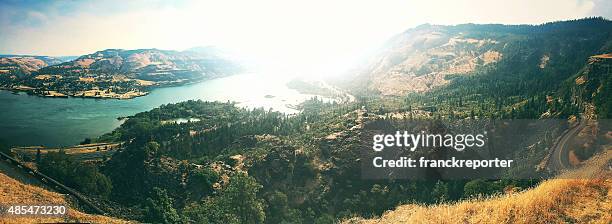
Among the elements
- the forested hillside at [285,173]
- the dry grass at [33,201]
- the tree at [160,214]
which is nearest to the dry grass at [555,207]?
the dry grass at [33,201]

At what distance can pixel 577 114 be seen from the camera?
308ft

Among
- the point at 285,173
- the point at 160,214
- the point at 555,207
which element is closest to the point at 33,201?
the point at 160,214

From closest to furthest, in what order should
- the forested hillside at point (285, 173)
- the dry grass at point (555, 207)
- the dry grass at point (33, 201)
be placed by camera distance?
1. the dry grass at point (555, 207)
2. the dry grass at point (33, 201)
3. the forested hillside at point (285, 173)

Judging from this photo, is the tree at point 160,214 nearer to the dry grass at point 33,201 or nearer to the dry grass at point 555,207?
the dry grass at point 33,201

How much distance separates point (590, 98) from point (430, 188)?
184 feet

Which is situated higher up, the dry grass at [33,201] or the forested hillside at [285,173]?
the dry grass at [33,201]

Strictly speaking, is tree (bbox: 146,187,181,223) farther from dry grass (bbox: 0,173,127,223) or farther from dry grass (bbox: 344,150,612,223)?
dry grass (bbox: 344,150,612,223)

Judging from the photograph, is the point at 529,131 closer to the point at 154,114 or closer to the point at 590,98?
the point at 590,98

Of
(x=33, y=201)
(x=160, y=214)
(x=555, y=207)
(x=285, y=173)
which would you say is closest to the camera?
(x=555, y=207)

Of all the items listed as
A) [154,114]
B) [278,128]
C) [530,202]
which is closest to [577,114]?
[278,128]

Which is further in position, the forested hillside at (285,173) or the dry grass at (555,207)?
the forested hillside at (285,173)

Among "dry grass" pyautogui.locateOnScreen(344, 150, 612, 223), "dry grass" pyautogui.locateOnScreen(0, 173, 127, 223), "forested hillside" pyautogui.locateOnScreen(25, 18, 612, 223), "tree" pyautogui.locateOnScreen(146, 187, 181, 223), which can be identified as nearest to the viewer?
"dry grass" pyautogui.locateOnScreen(344, 150, 612, 223)

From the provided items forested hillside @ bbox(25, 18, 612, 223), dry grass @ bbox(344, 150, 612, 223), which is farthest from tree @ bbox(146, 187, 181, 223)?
dry grass @ bbox(344, 150, 612, 223)

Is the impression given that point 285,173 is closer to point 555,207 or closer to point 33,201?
point 33,201
